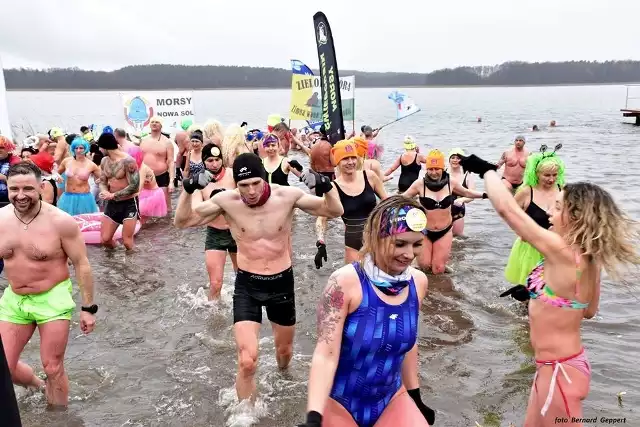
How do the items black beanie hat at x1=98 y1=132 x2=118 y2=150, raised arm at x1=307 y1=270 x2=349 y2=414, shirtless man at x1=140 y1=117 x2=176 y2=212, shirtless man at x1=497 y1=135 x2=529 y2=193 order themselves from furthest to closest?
shirtless man at x1=140 y1=117 x2=176 y2=212, shirtless man at x1=497 y1=135 x2=529 y2=193, black beanie hat at x1=98 y1=132 x2=118 y2=150, raised arm at x1=307 y1=270 x2=349 y2=414

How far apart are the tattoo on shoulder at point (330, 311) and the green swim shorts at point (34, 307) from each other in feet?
8.07

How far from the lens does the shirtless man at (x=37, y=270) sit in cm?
401

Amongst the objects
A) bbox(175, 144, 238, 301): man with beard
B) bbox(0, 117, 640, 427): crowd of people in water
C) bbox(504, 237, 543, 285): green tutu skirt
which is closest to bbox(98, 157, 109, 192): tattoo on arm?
bbox(0, 117, 640, 427): crowd of people in water

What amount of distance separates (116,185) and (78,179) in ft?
6.41

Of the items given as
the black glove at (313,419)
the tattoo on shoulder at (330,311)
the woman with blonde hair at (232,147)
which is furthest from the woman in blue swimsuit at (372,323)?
the woman with blonde hair at (232,147)

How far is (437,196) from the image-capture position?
299 inches

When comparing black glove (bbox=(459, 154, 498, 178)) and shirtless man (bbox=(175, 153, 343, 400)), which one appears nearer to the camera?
black glove (bbox=(459, 154, 498, 178))

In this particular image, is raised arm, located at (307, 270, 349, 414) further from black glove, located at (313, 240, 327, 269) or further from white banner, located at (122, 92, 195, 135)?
white banner, located at (122, 92, 195, 135)

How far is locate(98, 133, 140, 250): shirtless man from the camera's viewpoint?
330 inches

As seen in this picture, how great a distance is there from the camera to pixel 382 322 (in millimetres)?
2607

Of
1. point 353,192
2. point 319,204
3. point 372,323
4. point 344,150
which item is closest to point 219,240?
point 353,192

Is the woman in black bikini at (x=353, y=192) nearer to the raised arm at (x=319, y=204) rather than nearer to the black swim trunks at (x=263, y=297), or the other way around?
the raised arm at (x=319, y=204)

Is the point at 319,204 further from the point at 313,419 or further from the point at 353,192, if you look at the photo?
the point at 313,419

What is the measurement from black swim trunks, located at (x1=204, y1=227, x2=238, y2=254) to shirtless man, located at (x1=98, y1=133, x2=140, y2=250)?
2572 mm
